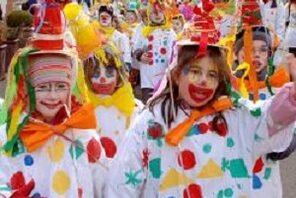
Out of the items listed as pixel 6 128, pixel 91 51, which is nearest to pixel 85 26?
pixel 91 51

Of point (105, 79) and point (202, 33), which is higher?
point (202, 33)

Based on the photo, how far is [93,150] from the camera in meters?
4.67

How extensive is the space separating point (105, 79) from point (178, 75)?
1711 millimetres

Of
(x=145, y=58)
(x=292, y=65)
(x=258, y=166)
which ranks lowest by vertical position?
(x=145, y=58)

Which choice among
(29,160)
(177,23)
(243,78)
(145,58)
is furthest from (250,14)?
(177,23)

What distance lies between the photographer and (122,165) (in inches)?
177

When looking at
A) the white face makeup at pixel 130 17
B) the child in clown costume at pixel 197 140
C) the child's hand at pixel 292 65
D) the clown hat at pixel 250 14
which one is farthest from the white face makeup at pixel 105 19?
the child's hand at pixel 292 65

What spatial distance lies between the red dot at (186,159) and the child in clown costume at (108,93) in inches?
69.2

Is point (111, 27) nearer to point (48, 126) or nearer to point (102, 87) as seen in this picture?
point (102, 87)

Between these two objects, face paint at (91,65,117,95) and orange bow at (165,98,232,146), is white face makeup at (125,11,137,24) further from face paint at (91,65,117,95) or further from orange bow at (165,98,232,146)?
orange bow at (165,98,232,146)

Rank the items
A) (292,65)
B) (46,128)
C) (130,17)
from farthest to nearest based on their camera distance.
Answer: (130,17) → (46,128) → (292,65)

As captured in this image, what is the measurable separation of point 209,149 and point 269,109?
1.16ft

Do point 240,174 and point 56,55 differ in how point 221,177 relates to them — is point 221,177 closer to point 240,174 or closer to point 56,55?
point 240,174

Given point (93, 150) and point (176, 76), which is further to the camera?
point (93, 150)
